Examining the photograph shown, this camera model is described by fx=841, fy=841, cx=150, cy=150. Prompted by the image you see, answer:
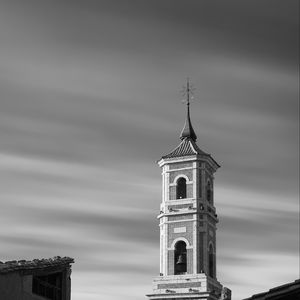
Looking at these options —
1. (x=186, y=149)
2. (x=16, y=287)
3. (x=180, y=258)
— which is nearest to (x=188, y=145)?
(x=186, y=149)

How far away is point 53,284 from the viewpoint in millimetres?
34344

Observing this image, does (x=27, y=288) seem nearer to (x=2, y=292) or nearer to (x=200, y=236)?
(x=2, y=292)

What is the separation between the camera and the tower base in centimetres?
6638

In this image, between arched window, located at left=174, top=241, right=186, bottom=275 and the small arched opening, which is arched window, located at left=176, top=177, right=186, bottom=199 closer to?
arched window, located at left=174, top=241, right=186, bottom=275

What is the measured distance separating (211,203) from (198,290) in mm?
9496

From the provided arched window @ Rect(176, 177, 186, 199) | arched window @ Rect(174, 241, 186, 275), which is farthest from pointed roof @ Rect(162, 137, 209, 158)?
arched window @ Rect(174, 241, 186, 275)

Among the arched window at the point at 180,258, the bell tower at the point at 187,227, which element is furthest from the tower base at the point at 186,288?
the arched window at the point at 180,258

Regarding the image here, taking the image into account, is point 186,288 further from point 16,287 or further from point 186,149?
point 16,287

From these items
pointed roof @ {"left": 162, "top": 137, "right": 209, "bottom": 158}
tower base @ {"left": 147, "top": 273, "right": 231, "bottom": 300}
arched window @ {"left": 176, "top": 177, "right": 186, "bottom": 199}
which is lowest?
tower base @ {"left": 147, "top": 273, "right": 231, "bottom": 300}

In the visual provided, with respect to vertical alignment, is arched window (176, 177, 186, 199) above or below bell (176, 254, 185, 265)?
above

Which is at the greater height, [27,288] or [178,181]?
[178,181]

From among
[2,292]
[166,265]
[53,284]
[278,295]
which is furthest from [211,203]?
[278,295]

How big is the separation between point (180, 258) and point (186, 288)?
3532mm

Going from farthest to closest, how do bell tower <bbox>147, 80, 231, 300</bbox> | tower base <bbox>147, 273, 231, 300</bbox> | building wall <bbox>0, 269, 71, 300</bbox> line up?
1. bell tower <bbox>147, 80, 231, 300</bbox>
2. tower base <bbox>147, 273, 231, 300</bbox>
3. building wall <bbox>0, 269, 71, 300</bbox>
